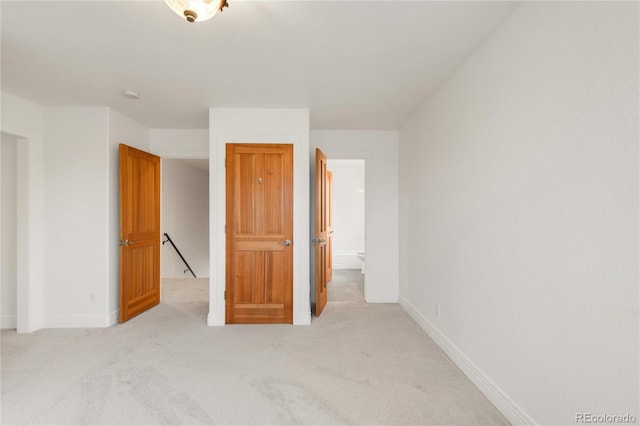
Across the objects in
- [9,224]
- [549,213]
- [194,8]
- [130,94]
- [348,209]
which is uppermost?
[130,94]

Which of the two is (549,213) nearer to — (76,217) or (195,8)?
(195,8)

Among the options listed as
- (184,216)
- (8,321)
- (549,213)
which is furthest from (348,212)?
(549,213)

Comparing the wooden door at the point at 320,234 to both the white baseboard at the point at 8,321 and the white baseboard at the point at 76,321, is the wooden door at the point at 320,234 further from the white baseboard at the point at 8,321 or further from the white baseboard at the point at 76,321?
the white baseboard at the point at 8,321

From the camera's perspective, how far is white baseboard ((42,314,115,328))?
351 cm

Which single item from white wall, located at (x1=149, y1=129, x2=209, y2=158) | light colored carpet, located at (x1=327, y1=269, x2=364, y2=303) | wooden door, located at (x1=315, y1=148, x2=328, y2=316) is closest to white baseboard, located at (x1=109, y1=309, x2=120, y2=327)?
white wall, located at (x1=149, y1=129, x2=209, y2=158)

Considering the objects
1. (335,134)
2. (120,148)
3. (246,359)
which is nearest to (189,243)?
(120,148)

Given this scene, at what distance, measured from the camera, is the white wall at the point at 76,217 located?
3.51 metres

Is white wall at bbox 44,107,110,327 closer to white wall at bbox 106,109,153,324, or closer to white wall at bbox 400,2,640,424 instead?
white wall at bbox 106,109,153,324

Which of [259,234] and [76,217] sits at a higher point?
[76,217]

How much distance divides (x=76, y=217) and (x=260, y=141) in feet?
7.60

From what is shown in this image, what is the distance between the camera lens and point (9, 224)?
354cm

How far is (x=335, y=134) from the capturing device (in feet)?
14.9

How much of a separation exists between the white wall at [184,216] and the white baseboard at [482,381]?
5505mm

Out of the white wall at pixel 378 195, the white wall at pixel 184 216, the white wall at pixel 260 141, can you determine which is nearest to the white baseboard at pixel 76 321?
the white wall at pixel 260 141
